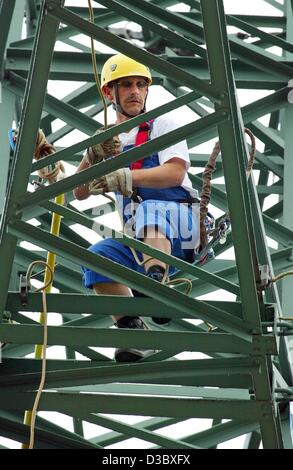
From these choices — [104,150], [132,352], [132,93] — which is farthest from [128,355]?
[132,93]

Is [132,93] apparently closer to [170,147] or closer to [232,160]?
[170,147]

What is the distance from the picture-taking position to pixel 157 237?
38.4ft

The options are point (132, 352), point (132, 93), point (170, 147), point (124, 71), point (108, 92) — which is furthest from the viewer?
point (108, 92)

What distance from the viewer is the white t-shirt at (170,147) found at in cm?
1213

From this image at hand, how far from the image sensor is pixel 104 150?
1148 centimetres

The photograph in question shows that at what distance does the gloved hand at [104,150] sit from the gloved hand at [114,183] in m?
0.14

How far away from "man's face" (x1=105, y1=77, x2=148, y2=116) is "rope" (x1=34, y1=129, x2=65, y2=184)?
863 millimetres

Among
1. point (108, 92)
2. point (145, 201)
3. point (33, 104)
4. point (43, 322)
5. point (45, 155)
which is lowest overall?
point (43, 322)

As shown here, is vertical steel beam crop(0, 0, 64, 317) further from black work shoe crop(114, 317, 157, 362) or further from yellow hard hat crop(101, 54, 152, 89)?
yellow hard hat crop(101, 54, 152, 89)

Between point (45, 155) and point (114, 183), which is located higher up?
point (45, 155)

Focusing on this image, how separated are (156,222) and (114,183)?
0.50 meters

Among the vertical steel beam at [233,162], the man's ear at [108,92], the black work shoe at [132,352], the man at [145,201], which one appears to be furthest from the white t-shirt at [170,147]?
the vertical steel beam at [233,162]

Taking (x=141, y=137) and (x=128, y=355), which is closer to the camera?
(x=128, y=355)
